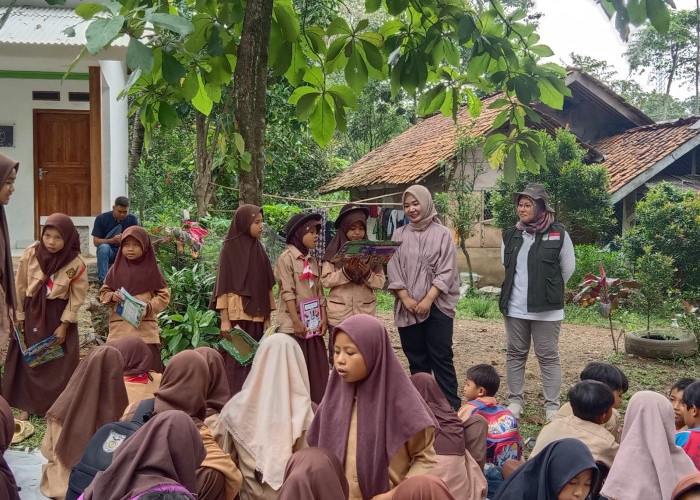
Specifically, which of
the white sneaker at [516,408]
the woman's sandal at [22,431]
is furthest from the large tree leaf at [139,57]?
the white sneaker at [516,408]

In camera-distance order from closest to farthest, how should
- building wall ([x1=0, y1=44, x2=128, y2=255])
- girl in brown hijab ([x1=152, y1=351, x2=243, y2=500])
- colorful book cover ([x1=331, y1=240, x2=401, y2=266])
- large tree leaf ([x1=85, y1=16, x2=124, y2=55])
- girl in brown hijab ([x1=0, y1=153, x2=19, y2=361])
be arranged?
large tree leaf ([x1=85, y1=16, x2=124, y2=55])
girl in brown hijab ([x1=152, y1=351, x2=243, y2=500])
girl in brown hijab ([x1=0, y1=153, x2=19, y2=361])
colorful book cover ([x1=331, y1=240, x2=401, y2=266])
building wall ([x1=0, y1=44, x2=128, y2=255])

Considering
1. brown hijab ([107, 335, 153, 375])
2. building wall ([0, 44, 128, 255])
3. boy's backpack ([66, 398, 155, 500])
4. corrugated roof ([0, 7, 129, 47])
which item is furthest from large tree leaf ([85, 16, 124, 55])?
building wall ([0, 44, 128, 255])

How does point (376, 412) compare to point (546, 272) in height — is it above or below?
below

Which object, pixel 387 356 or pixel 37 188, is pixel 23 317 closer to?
pixel 387 356

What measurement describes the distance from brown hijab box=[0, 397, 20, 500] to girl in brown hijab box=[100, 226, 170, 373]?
7.48 feet

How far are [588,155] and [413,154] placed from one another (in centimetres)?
378

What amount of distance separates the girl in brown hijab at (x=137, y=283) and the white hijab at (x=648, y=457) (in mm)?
3516

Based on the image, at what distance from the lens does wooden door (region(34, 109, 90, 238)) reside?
10.5 meters

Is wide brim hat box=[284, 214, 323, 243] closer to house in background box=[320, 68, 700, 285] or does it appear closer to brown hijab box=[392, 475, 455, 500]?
brown hijab box=[392, 475, 455, 500]

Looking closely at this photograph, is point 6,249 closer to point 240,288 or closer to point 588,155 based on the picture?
point 240,288

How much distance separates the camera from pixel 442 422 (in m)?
3.49

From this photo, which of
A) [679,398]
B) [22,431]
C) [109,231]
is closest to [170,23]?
[679,398]

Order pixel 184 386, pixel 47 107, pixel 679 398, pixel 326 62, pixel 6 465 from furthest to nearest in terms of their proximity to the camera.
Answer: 1. pixel 47 107
2. pixel 326 62
3. pixel 679 398
4. pixel 184 386
5. pixel 6 465

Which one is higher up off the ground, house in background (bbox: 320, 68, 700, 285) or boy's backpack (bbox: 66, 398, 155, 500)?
house in background (bbox: 320, 68, 700, 285)
